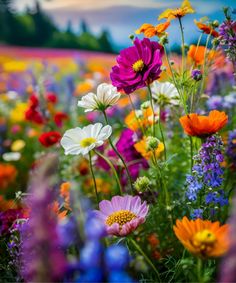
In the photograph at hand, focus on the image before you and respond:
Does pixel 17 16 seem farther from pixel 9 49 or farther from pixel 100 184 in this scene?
pixel 100 184

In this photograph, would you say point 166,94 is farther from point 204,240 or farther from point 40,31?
point 40,31

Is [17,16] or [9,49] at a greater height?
[17,16]

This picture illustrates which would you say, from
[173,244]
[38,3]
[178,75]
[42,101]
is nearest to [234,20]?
[178,75]

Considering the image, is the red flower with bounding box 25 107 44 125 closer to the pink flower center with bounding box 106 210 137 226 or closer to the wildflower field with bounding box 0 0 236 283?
the wildflower field with bounding box 0 0 236 283

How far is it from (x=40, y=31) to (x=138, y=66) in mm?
4270

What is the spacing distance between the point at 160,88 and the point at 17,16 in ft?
13.2

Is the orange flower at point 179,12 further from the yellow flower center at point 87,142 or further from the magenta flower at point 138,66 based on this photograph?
the yellow flower center at point 87,142

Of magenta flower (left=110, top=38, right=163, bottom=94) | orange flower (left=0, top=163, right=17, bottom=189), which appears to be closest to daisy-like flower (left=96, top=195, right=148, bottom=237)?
magenta flower (left=110, top=38, right=163, bottom=94)

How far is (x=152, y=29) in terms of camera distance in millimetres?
820

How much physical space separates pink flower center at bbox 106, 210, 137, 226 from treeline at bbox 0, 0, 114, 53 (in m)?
4.04

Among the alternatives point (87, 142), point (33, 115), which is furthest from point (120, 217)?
point (33, 115)

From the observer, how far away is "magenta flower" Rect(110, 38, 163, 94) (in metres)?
0.77

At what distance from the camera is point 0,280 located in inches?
25.7

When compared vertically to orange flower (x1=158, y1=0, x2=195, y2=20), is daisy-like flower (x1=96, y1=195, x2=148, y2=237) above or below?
below
